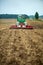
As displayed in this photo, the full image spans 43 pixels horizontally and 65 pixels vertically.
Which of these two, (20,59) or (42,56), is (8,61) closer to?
(20,59)

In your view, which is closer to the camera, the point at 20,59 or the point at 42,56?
the point at 20,59

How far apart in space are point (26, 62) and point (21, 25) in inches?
233

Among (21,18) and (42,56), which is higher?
(42,56)

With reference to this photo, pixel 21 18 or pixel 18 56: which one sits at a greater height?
pixel 18 56

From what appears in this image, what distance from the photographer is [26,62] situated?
2566mm

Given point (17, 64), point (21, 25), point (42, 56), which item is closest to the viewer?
point (17, 64)

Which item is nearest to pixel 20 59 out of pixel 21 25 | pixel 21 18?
pixel 21 25

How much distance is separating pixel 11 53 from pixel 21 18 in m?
6.40

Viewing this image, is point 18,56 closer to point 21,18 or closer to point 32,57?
point 32,57

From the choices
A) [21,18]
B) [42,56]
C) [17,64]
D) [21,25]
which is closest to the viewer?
[17,64]

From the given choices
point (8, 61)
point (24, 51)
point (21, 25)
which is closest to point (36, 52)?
point (24, 51)

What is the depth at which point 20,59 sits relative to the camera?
2.70 metres

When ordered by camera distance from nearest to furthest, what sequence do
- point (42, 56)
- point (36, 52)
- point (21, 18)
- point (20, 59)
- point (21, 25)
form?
point (20, 59) → point (42, 56) → point (36, 52) → point (21, 25) → point (21, 18)

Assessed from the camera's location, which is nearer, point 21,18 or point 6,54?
point 6,54
